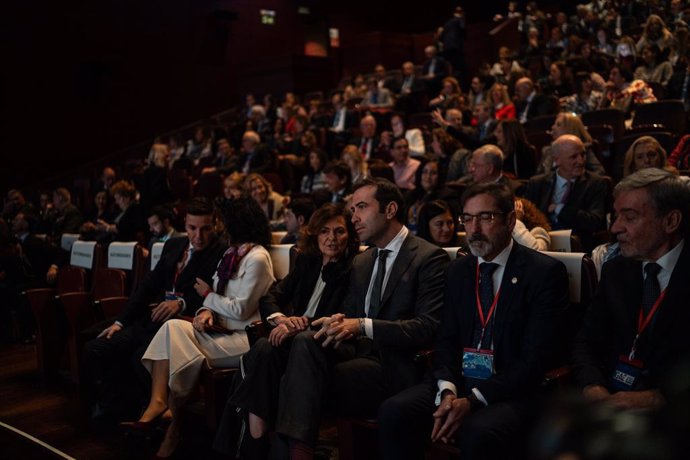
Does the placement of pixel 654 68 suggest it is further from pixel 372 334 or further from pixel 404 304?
pixel 372 334

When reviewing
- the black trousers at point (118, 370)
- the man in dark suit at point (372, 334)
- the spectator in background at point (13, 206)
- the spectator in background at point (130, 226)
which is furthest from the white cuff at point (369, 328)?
the spectator in background at point (13, 206)

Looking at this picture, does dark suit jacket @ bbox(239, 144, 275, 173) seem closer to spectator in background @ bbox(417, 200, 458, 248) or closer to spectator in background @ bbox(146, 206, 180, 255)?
spectator in background @ bbox(146, 206, 180, 255)

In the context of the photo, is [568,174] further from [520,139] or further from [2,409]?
[2,409]

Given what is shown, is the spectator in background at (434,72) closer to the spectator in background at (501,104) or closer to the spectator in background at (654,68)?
the spectator in background at (501,104)

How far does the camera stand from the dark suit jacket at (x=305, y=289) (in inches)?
102

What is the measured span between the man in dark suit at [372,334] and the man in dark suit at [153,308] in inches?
38.3

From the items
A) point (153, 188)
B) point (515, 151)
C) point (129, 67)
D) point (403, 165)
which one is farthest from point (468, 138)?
point (129, 67)

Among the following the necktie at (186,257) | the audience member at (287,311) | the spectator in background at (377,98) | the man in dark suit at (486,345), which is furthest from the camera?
the spectator in background at (377,98)

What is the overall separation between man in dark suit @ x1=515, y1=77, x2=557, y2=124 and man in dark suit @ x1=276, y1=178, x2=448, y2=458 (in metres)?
4.18

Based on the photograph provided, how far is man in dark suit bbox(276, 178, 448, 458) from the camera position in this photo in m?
2.16

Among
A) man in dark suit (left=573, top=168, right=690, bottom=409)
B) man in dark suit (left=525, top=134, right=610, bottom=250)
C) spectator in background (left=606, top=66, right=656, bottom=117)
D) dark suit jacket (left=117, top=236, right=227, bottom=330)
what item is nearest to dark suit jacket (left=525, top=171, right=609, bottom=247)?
man in dark suit (left=525, top=134, right=610, bottom=250)

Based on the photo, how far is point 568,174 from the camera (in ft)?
11.6

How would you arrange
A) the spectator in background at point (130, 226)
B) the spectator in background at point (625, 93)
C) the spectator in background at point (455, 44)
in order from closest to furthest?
the spectator in background at point (130, 226)
the spectator in background at point (625, 93)
the spectator in background at point (455, 44)

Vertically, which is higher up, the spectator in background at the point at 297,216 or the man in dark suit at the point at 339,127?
the man in dark suit at the point at 339,127
